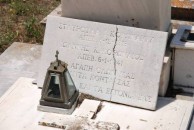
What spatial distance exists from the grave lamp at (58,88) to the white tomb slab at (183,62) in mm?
1059

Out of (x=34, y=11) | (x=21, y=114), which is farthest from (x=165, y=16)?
(x=34, y=11)

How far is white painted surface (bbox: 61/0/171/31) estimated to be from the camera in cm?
417

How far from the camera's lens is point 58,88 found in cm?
396

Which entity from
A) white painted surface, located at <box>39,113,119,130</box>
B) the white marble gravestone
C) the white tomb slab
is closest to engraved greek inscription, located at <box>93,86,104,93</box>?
the white marble gravestone

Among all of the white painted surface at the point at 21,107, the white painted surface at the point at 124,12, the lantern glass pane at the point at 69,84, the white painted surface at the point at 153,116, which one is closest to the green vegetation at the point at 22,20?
the white painted surface at the point at 21,107

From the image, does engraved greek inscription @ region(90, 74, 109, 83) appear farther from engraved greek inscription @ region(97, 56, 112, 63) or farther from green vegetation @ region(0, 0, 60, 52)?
green vegetation @ region(0, 0, 60, 52)

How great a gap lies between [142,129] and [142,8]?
1.11 m

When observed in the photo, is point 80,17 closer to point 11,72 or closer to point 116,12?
point 116,12

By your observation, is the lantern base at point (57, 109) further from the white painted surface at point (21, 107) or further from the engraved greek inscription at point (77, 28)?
the engraved greek inscription at point (77, 28)

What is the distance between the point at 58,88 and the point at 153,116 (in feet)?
2.81

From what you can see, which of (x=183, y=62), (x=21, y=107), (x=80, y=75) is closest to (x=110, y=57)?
(x=80, y=75)

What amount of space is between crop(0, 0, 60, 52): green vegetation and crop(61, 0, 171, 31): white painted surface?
5.29 feet

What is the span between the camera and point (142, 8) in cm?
418

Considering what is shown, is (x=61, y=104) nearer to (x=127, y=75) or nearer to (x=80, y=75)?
(x=80, y=75)
